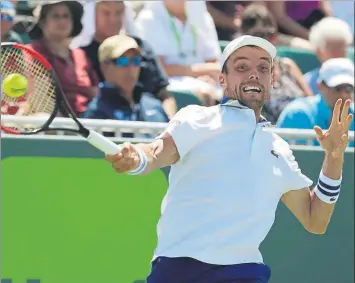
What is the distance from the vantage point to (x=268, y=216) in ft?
13.3

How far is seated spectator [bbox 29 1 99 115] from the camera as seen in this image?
21.9 ft

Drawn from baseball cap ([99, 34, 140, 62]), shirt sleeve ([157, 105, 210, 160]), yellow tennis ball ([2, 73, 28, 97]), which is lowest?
baseball cap ([99, 34, 140, 62])

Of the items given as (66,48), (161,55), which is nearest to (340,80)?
(161,55)

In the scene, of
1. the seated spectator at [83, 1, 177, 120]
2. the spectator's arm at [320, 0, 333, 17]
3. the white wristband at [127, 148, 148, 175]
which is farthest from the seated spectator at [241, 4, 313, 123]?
the white wristband at [127, 148, 148, 175]

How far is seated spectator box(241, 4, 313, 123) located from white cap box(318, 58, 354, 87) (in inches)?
16.3

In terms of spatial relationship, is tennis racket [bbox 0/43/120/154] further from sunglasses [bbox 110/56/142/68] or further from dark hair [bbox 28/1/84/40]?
dark hair [bbox 28/1/84/40]

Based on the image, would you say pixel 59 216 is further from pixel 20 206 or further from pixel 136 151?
pixel 136 151

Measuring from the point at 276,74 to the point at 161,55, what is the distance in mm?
880

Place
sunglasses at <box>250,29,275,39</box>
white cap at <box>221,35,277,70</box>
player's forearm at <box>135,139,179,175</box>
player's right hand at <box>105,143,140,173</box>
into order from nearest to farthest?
1. player's right hand at <box>105,143,140,173</box>
2. player's forearm at <box>135,139,179,175</box>
3. white cap at <box>221,35,277,70</box>
4. sunglasses at <box>250,29,275,39</box>

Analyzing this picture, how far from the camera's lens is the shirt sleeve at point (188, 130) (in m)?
3.92

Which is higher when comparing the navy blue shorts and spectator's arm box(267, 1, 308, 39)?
the navy blue shorts

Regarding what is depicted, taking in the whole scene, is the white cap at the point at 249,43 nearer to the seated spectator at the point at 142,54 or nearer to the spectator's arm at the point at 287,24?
the seated spectator at the point at 142,54

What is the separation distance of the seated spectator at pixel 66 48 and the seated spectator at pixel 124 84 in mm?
191

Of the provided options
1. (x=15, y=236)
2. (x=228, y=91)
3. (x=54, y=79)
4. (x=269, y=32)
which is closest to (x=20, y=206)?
(x=15, y=236)
